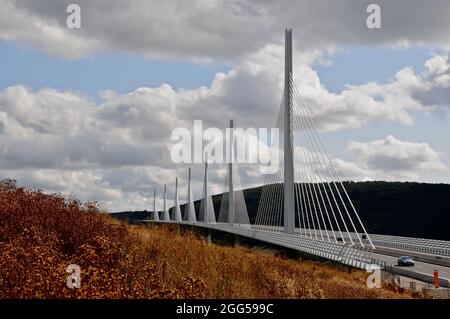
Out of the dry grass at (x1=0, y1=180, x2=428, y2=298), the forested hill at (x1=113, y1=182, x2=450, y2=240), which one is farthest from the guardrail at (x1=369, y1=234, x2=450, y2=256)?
the forested hill at (x1=113, y1=182, x2=450, y2=240)

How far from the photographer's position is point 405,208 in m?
132

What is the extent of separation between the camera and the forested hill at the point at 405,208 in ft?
388

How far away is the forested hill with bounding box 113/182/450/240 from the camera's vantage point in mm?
118312

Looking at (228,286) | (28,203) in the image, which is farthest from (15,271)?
(28,203)

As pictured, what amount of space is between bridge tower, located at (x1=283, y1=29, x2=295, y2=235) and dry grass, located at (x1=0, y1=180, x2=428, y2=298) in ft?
69.9

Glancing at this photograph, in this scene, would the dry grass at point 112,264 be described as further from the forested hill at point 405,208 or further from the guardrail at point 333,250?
the forested hill at point 405,208

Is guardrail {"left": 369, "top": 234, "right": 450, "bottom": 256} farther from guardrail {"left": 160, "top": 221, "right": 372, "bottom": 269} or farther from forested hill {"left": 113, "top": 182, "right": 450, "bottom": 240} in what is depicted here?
forested hill {"left": 113, "top": 182, "right": 450, "bottom": 240}

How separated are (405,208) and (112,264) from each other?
419 ft

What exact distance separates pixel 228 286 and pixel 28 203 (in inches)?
298

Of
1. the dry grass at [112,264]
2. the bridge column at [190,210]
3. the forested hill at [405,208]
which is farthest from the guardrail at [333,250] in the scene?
the bridge column at [190,210]

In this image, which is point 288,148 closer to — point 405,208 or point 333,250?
point 333,250

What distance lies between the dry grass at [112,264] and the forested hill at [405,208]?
329ft
